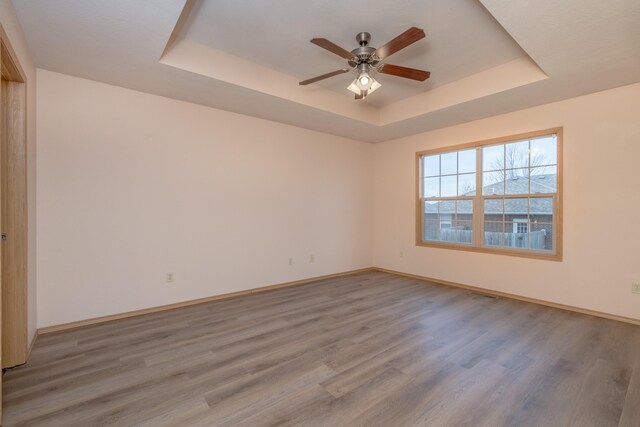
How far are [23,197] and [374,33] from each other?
3.26 m

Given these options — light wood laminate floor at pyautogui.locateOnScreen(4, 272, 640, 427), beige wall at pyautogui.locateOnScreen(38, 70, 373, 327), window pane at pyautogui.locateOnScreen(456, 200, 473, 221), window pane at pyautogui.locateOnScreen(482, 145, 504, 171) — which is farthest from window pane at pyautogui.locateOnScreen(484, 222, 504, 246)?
beige wall at pyautogui.locateOnScreen(38, 70, 373, 327)

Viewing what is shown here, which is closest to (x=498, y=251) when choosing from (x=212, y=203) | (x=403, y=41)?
(x=403, y=41)

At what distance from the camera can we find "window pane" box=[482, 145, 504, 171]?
4180 mm

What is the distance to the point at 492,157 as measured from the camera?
14.0ft

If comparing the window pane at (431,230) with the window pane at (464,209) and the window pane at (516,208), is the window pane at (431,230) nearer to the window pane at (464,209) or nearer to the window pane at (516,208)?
the window pane at (464,209)

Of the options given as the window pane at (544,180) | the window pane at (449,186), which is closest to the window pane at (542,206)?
the window pane at (544,180)

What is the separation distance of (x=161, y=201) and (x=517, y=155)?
467 cm

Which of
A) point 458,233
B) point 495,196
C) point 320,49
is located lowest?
point 458,233

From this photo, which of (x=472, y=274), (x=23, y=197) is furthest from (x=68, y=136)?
(x=472, y=274)

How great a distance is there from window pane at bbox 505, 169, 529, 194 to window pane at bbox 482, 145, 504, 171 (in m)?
0.17

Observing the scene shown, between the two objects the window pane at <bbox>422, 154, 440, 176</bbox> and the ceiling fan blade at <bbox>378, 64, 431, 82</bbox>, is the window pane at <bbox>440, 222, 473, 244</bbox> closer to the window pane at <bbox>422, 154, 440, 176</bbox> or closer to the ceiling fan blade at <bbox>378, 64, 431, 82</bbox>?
the window pane at <bbox>422, 154, 440, 176</bbox>

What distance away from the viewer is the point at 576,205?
348 centimetres

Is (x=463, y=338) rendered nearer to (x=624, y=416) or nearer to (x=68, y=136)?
(x=624, y=416)

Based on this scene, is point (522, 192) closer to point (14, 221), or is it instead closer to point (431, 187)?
point (431, 187)
